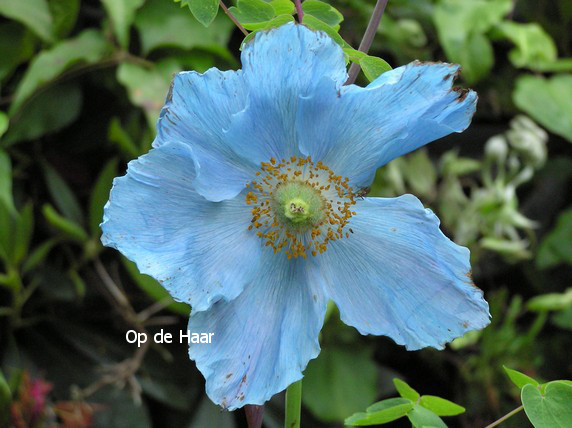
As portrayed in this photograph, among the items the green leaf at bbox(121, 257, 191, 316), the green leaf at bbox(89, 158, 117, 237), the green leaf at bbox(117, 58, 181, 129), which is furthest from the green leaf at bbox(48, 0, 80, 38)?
the green leaf at bbox(121, 257, 191, 316)

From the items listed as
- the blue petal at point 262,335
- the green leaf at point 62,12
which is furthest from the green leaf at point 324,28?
the green leaf at point 62,12

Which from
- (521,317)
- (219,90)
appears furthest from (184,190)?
(521,317)

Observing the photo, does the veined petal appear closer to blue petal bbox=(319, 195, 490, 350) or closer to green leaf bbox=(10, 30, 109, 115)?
blue petal bbox=(319, 195, 490, 350)

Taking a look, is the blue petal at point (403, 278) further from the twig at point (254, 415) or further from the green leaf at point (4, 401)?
the green leaf at point (4, 401)

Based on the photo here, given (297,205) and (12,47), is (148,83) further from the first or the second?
(297,205)

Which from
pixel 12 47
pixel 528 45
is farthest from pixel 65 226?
pixel 528 45

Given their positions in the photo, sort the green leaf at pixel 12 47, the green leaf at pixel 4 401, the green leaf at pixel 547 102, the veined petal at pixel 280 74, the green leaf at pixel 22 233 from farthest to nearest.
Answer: the green leaf at pixel 547 102
the green leaf at pixel 12 47
the green leaf at pixel 22 233
the green leaf at pixel 4 401
the veined petal at pixel 280 74

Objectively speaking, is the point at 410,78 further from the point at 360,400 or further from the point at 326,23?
the point at 360,400
